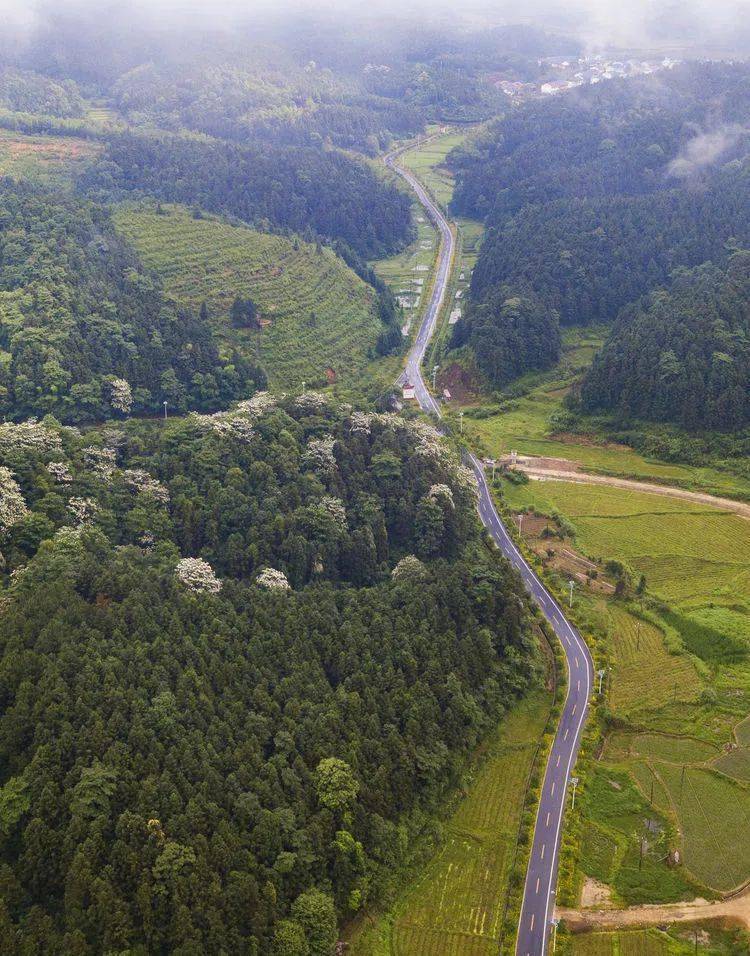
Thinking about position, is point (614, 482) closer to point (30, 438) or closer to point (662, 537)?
point (662, 537)

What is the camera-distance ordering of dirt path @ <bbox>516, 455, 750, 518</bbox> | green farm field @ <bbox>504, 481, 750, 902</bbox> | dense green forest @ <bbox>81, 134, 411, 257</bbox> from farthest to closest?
1. dense green forest @ <bbox>81, 134, 411, 257</bbox>
2. dirt path @ <bbox>516, 455, 750, 518</bbox>
3. green farm field @ <bbox>504, 481, 750, 902</bbox>

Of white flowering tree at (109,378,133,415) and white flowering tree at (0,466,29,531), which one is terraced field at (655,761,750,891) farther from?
white flowering tree at (109,378,133,415)

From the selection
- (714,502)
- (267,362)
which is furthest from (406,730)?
(267,362)

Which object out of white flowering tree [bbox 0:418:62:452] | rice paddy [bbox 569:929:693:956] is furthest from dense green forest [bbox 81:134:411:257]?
rice paddy [bbox 569:929:693:956]

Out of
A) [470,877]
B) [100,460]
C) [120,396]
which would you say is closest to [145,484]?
[100,460]

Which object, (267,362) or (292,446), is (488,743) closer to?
(292,446)

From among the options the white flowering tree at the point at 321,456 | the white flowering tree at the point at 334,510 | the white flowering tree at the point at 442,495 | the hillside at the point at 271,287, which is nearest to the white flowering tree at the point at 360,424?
the white flowering tree at the point at 321,456
